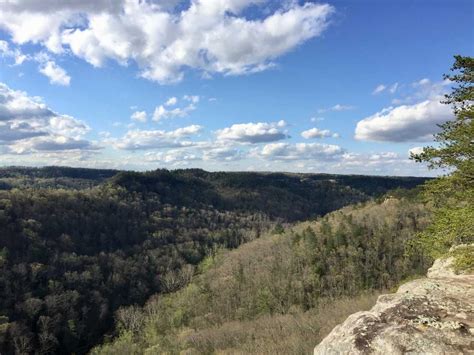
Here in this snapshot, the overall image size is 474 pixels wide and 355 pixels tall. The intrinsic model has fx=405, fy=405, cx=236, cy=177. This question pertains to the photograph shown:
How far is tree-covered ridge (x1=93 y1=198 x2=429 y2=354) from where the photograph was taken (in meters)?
89.8

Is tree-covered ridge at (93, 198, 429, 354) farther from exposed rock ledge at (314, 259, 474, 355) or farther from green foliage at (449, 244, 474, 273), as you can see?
exposed rock ledge at (314, 259, 474, 355)

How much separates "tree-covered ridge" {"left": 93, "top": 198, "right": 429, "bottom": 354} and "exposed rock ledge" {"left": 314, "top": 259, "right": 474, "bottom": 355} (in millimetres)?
62802

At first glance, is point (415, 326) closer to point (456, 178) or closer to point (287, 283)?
point (456, 178)

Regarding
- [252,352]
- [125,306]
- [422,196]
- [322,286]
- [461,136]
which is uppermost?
[461,136]

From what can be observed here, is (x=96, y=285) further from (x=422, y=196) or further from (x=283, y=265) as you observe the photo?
(x=422, y=196)

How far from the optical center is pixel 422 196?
19.5m

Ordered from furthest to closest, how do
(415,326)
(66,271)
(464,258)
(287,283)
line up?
(66,271), (287,283), (464,258), (415,326)

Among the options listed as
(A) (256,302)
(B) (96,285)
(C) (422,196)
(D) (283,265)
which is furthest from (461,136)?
(B) (96,285)

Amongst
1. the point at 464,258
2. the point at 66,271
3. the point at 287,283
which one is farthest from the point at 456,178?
the point at 66,271

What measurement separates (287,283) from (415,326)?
116968mm

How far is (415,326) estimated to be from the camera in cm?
1198

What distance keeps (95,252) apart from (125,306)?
4819cm

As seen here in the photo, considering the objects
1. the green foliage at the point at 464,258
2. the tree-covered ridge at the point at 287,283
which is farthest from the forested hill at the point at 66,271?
the green foliage at the point at 464,258

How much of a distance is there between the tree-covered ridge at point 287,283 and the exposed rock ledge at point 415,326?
62802 mm
